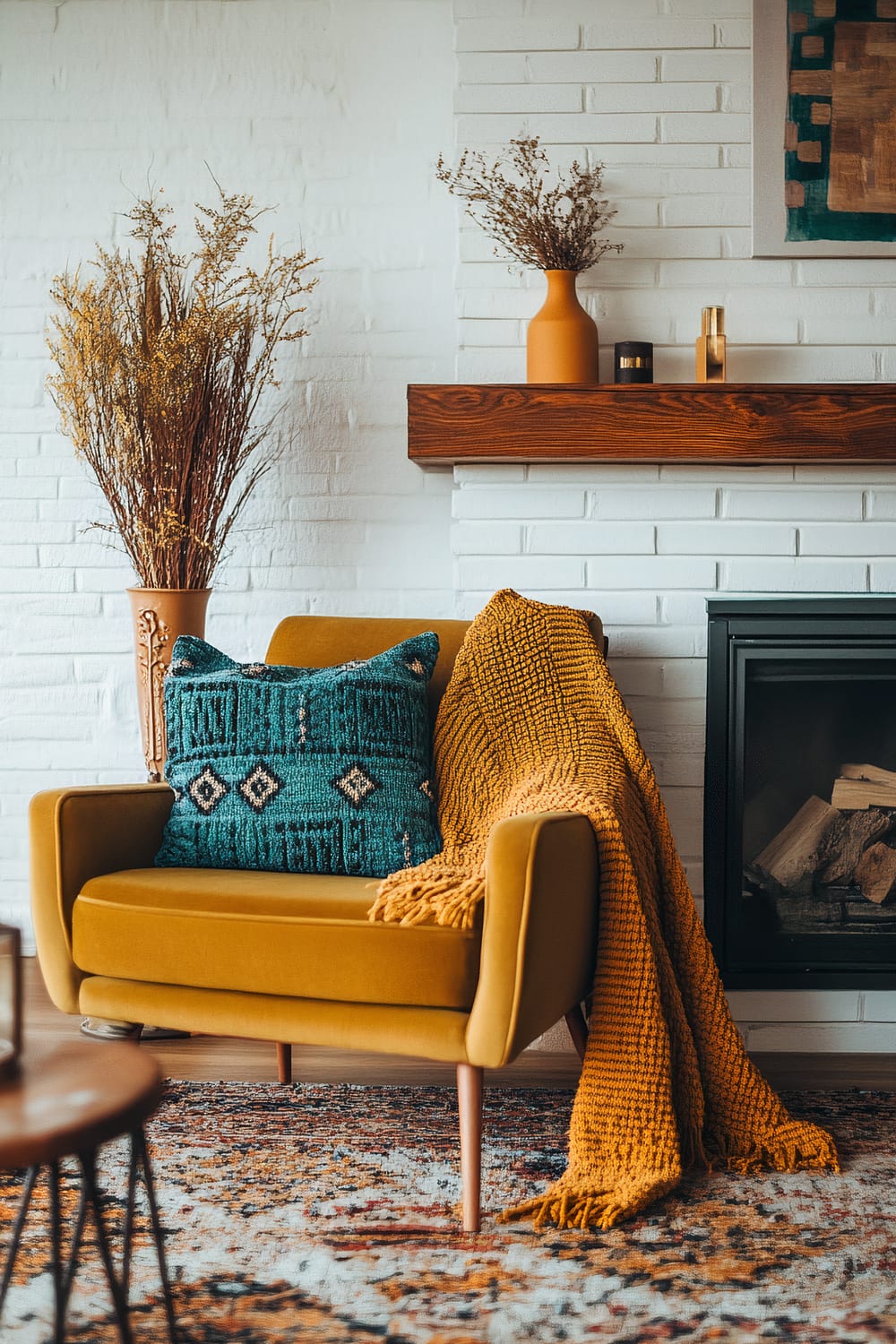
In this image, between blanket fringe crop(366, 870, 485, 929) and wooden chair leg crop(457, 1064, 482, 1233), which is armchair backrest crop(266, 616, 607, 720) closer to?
blanket fringe crop(366, 870, 485, 929)

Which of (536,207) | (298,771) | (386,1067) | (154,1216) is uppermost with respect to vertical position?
(536,207)

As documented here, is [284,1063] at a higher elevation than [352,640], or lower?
lower

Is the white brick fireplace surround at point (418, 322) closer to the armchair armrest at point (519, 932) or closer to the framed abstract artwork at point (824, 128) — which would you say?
the framed abstract artwork at point (824, 128)

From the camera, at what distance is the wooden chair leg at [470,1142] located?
1.59 meters

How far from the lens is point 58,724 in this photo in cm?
289

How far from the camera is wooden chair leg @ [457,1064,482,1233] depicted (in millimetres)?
1593

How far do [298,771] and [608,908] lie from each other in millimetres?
572

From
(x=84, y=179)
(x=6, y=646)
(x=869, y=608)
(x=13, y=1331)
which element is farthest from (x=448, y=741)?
(x=84, y=179)

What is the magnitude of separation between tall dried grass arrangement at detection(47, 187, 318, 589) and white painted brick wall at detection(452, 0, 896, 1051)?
1.73 ft

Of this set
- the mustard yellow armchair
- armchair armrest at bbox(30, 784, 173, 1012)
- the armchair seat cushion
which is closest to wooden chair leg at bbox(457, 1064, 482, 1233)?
the mustard yellow armchair

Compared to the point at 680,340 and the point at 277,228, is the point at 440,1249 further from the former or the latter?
the point at 277,228

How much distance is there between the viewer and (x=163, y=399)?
2367mm

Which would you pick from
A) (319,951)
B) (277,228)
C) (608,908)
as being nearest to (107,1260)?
(319,951)

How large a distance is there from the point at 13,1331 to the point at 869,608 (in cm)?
188
